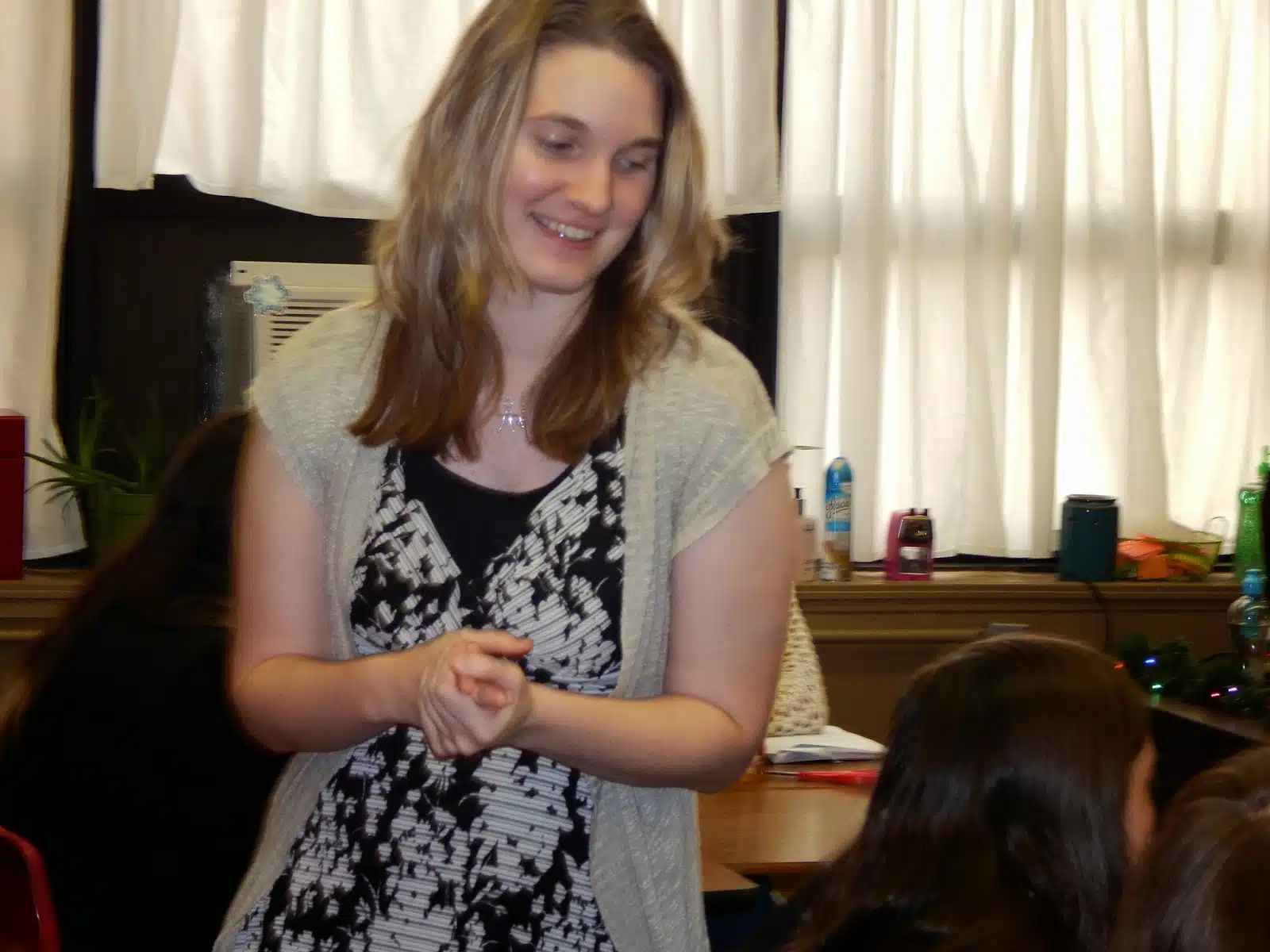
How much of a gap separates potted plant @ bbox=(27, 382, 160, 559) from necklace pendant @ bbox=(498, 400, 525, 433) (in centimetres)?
215

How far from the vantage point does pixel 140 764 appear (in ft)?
6.47

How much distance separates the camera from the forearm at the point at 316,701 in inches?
48.4

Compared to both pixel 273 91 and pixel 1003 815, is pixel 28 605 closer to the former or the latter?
pixel 273 91

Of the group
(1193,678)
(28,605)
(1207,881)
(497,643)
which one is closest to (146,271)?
(28,605)

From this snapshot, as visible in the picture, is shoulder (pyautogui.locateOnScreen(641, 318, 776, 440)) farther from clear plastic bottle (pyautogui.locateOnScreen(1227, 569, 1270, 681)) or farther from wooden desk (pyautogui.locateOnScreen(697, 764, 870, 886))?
clear plastic bottle (pyautogui.locateOnScreen(1227, 569, 1270, 681))

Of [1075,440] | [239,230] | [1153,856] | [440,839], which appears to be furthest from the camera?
[1075,440]

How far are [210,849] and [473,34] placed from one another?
3.67 ft

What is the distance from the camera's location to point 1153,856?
1.05 meters

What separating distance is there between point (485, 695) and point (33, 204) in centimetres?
273

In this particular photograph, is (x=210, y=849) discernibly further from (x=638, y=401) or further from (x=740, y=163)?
(x=740, y=163)

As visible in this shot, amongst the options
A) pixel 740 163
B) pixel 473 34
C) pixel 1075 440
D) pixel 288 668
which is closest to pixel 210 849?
pixel 288 668

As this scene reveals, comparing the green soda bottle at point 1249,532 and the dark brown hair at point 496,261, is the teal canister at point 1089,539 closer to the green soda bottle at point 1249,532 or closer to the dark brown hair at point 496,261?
the green soda bottle at point 1249,532

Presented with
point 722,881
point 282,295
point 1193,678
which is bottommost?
point 722,881

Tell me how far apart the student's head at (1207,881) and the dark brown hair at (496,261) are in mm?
553
